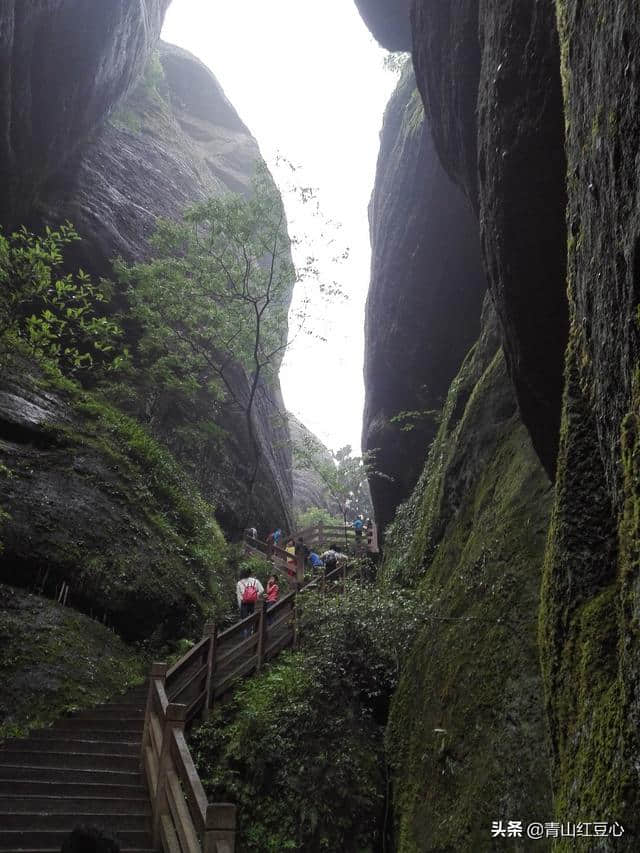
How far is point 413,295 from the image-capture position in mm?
16594

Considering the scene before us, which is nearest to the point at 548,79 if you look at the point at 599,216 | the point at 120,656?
the point at 599,216

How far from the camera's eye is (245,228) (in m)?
17.4

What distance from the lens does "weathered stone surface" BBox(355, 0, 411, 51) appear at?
14930 millimetres

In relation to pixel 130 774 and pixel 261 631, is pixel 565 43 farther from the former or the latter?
pixel 261 631

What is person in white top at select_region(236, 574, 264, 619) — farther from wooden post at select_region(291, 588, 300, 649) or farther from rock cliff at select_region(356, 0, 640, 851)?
rock cliff at select_region(356, 0, 640, 851)

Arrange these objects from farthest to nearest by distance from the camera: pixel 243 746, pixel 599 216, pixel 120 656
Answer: pixel 120 656 → pixel 243 746 → pixel 599 216

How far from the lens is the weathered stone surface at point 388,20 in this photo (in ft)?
49.0

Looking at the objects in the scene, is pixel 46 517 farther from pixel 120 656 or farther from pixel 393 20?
pixel 393 20

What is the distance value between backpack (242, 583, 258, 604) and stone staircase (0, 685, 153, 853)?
140 inches

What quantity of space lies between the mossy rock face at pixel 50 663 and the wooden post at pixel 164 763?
2830 mm

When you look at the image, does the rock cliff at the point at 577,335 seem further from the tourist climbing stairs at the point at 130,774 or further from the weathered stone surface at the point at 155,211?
the weathered stone surface at the point at 155,211

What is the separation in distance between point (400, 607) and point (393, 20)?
1466 cm

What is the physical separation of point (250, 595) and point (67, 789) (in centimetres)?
557

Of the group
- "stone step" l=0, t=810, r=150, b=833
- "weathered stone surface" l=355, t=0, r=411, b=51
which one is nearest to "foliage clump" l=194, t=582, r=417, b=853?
"stone step" l=0, t=810, r=150, b=833
